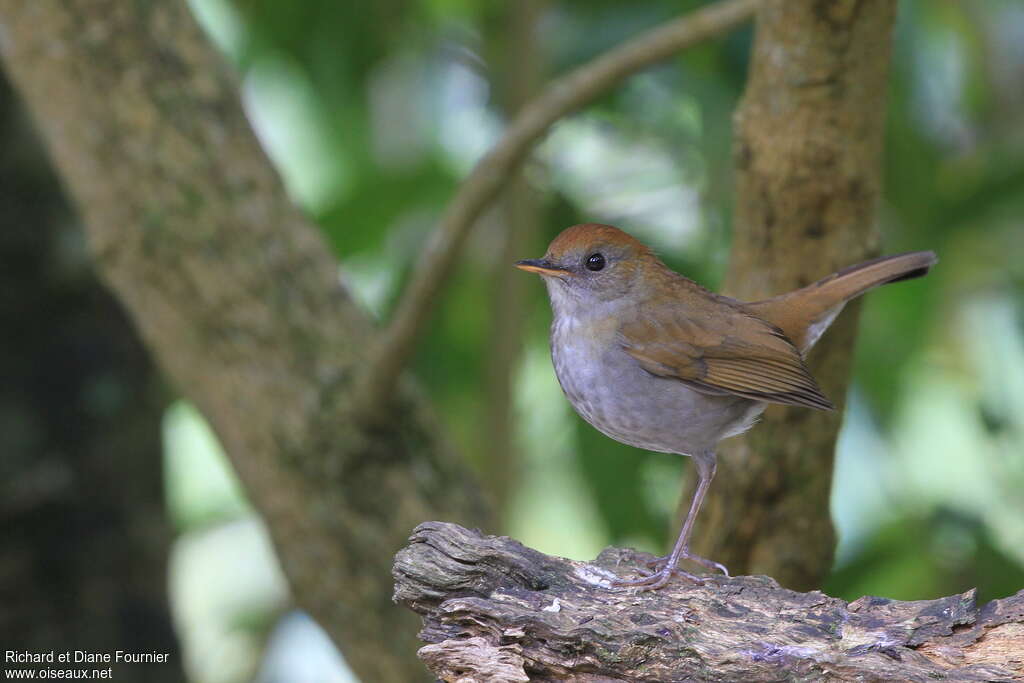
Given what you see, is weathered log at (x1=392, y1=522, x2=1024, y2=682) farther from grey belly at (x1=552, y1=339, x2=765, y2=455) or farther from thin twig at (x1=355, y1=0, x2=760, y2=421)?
thin twig at (x1=355, y1=0, x2=760, y2=421)

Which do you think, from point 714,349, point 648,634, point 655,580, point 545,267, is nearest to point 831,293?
point 714,349

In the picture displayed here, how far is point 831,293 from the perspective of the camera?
3508 mm

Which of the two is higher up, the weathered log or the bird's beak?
the bird's beak

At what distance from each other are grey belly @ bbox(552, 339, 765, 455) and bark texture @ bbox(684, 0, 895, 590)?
1.28 feet

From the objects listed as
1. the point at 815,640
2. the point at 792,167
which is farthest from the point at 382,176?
the point at 815,640

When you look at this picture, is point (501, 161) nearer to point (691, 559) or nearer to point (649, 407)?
point (649, 407)

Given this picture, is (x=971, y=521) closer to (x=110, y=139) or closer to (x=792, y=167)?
(x=792, y=167)

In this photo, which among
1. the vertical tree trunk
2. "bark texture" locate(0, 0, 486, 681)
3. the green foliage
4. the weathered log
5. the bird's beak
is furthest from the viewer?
the vertical tree trunk

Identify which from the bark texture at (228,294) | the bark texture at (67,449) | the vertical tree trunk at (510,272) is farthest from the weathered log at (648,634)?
the bark texture at (67,449)

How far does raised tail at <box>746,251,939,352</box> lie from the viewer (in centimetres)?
351

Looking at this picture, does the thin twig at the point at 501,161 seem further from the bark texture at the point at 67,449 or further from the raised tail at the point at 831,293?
the bark texture at the point at 67,449

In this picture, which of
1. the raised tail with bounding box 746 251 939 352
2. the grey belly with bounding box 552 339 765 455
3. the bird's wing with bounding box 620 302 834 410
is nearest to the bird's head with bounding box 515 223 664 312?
the bird's wing with bounding box 620 302 834 410

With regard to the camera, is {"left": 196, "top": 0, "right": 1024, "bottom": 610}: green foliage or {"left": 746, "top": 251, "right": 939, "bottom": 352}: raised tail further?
{"left": 196, "top": 0, "right": 1024, "bottom": 610}: green foliage

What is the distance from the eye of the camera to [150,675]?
5.05 m
